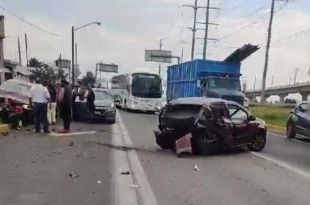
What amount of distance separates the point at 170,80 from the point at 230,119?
2909cm

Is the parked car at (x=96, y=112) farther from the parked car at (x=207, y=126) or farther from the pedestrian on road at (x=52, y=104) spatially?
the parked car at (x=207, y=126)

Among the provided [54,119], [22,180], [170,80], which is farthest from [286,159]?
[170,80]

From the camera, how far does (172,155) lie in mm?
14633

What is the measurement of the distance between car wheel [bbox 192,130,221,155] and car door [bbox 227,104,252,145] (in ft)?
2.88

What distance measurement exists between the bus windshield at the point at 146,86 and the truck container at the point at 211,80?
3.06m

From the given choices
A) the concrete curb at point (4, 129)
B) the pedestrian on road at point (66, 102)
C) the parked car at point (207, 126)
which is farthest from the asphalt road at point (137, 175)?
the pedestrian on road at point (66, 102)

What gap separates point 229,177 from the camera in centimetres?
1096

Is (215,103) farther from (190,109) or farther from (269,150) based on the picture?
(269,150)

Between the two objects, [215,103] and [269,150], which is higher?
[215,103]

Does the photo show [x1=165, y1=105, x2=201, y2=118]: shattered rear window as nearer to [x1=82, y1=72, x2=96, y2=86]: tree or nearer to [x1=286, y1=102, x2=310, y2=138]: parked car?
[x1=286, y1=102, x2=310, y2=138]: parked car

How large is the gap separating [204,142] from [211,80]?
58.5 feet

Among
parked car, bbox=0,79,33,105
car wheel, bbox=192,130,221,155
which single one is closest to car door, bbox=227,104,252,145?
car wheel, bbox=192,130,221,155

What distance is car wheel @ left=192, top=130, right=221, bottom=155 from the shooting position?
577 inches

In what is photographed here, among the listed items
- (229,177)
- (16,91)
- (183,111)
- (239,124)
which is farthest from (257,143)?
(16,91)
